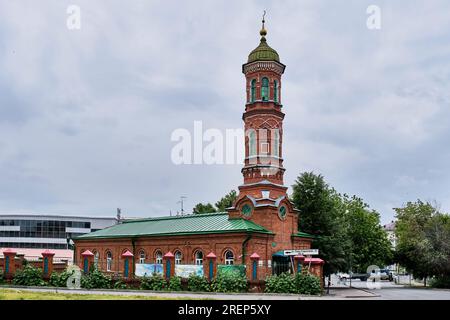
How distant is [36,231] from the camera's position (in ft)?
250

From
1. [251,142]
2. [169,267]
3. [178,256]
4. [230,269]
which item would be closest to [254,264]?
[230,269]

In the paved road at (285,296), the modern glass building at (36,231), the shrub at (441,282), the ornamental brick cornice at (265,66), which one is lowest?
the shrub at (441,282)

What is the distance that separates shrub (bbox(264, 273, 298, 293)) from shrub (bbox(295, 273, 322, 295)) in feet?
0.83

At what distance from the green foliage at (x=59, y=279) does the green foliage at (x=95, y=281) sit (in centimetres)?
90

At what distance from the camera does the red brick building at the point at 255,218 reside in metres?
33.8

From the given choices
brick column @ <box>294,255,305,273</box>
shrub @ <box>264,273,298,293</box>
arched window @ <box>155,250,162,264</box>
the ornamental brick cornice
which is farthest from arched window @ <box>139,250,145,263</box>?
the ornamental brick cornice

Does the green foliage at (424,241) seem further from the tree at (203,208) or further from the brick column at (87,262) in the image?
the brick column at (87,262)

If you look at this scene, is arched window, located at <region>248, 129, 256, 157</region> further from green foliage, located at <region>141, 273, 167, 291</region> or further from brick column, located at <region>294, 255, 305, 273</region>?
green foliage, located at <region>141, 273, 167, 291</region>

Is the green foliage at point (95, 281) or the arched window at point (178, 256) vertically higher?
the arched window at point (178, 256)

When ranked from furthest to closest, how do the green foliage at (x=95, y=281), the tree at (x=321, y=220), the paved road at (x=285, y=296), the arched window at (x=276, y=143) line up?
1. the tree at (x=321, y=220)
2. the arched window at (x=276, y=143)
3. the green foliage at (x=95, y=281)
4. the paved road at (x=285, y=296)

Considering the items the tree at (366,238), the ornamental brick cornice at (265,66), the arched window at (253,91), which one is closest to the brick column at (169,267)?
the arched window at (253,91)

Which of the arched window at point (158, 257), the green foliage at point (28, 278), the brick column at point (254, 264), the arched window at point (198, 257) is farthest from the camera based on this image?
the arched window at point (158, 257)

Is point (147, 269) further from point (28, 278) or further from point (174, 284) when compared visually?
point (28, 278)
